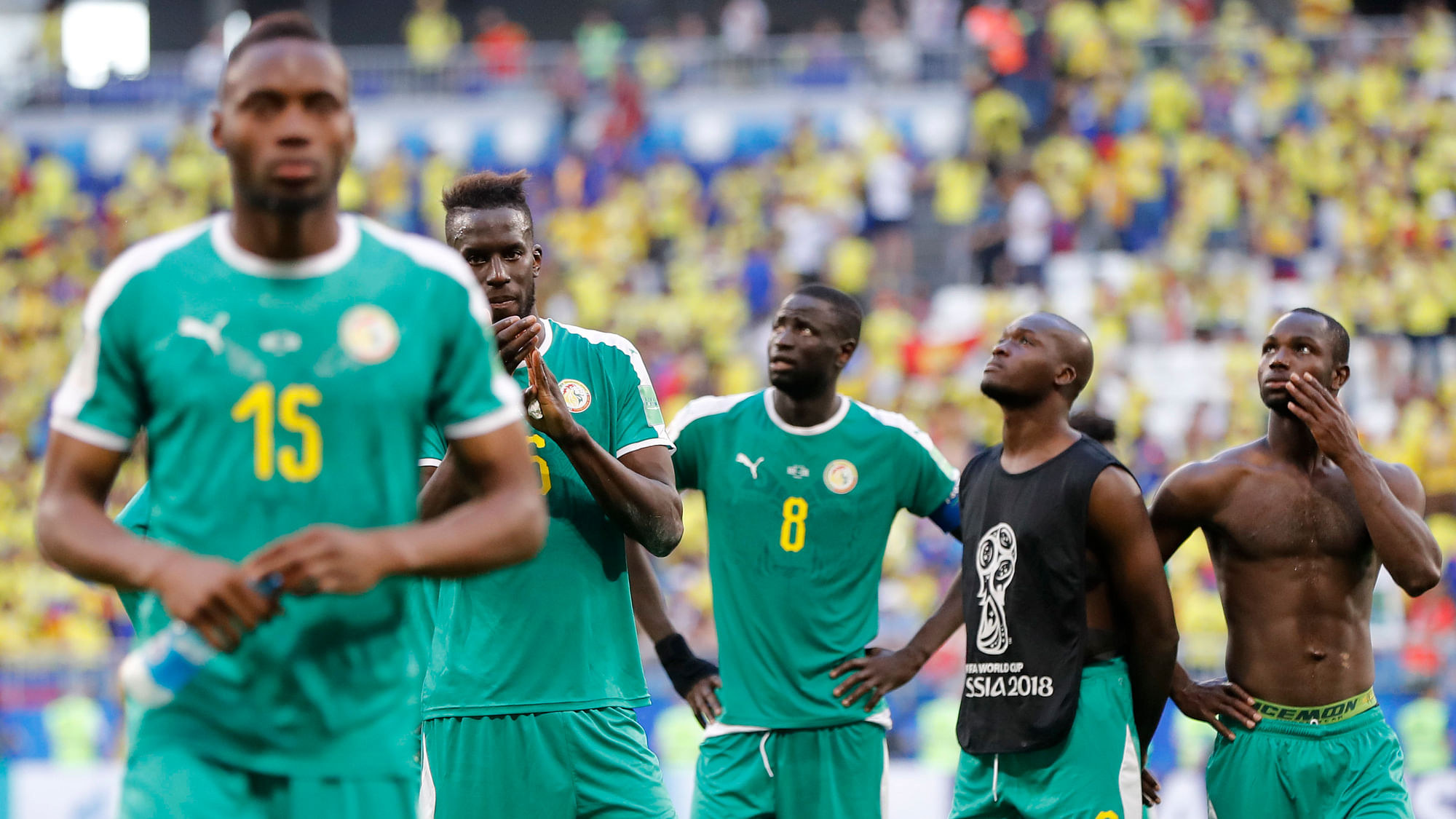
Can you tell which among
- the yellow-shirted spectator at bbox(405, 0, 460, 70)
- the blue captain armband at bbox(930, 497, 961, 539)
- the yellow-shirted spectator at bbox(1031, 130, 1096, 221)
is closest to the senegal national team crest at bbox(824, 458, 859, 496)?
the blue captain armband at bbox(930, 497, 961, 539)

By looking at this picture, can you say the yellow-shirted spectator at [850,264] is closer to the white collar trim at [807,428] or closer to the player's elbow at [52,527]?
the white collar trim at [807,428]

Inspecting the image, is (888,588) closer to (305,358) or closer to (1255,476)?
(1255,476)

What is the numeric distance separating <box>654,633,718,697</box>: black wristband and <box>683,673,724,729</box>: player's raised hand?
0.06 ft

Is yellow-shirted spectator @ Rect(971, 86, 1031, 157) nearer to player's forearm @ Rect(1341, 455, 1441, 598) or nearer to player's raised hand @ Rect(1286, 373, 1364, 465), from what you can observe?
player's raised hand @ Rect(1286, 373, 1364, 465)

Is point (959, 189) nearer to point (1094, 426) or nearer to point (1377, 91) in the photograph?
point (1377, 91)

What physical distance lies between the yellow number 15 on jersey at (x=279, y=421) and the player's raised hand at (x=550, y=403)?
1.49 meters

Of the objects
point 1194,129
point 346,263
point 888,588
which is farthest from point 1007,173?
point 346,263

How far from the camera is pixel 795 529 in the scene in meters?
6.76

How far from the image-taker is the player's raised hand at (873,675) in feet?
21.6

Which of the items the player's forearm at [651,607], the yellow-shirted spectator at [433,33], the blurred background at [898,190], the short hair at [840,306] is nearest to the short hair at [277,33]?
the player's forearm at [651,607]

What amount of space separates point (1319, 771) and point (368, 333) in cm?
407

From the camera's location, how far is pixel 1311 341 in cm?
609

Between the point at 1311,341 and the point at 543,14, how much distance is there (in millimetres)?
24051

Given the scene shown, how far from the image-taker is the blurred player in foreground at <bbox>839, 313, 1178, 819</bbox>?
5.85 metres
